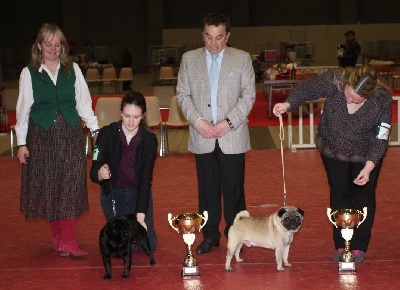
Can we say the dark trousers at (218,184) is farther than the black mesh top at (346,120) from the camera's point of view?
Yes

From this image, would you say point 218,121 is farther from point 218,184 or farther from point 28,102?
point 28,102

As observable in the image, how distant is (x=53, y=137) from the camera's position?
14.9 ft

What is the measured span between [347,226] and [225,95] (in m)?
1.10

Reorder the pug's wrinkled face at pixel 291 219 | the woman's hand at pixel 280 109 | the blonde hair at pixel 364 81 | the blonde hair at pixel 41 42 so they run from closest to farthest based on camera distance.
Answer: the blonde hair at pixel 364 81
the pug's wrinkled face at pixel 291 219
the woman's hand at pixel 280 109
the blonde hair at pixel 41 42

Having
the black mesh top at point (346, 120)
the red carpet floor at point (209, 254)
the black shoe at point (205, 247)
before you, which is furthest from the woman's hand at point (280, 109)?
the black shoe at point (205, 247)

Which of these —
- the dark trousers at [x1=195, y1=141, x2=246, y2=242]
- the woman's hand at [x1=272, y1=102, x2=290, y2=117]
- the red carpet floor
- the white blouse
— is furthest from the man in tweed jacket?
the white blouse

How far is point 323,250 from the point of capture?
4.68m

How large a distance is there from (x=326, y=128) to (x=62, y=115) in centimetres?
160

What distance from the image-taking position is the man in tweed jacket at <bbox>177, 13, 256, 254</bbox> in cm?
452

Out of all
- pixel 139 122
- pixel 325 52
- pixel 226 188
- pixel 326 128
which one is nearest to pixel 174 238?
pixel 226 188

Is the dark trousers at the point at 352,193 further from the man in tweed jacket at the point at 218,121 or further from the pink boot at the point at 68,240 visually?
the pink boot at the point at 68,240

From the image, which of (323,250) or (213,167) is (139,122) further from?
(323,250)

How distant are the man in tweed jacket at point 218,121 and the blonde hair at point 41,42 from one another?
727mm

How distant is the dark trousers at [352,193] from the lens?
424 centimetres
